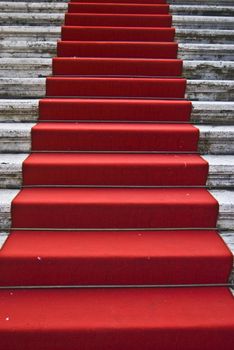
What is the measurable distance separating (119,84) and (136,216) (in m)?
1.15

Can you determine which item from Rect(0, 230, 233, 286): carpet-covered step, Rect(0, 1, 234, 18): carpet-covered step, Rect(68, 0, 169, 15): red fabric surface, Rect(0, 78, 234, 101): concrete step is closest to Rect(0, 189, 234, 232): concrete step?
Rect(0, 230, 233, 286): carpet-covered step

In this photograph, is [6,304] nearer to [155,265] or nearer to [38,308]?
[38,308]

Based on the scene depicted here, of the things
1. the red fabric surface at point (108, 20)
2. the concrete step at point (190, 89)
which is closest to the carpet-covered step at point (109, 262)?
the concrete step at point (190, 89)

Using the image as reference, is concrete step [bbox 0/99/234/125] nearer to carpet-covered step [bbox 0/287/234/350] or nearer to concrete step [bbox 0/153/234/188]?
concrete step [bbox 0/153/234/188]

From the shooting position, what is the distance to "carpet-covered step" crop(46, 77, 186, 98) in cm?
266

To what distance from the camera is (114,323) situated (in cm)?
149

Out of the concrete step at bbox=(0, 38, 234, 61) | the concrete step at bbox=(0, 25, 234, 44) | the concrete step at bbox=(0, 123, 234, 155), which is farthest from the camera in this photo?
the concrete step at bbox=(0, 25, 234, 44)

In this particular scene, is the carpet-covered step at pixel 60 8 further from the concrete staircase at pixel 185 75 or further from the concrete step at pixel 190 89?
the concrete step at pixel 190 89

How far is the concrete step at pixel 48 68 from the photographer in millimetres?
2814

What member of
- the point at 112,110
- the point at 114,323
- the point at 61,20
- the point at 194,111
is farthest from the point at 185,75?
the point at 114,323

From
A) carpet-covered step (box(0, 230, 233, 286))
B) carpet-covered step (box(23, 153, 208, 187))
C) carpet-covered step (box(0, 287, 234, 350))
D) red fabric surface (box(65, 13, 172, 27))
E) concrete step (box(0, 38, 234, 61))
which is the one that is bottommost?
carpet-covered step (box(0, 287, 234, 350))

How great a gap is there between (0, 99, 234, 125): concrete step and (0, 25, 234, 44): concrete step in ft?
3.29

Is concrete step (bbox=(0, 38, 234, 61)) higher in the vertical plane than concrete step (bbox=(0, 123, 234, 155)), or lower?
higher

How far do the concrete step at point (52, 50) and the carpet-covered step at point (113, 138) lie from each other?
0.99 m
